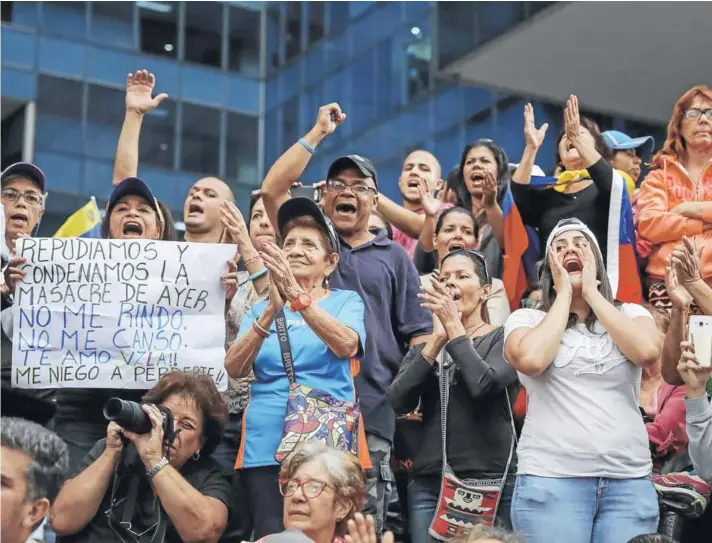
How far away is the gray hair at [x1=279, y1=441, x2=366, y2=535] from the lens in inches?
205

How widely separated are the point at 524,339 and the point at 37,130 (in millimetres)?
24668

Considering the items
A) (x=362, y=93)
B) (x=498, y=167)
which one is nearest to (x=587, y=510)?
(x=498, y=167)

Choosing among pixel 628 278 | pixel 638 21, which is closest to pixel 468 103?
pixel 638 21

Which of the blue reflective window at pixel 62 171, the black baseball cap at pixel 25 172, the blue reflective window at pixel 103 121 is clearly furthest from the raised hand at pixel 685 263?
the blue reflective window at pixel 103 121

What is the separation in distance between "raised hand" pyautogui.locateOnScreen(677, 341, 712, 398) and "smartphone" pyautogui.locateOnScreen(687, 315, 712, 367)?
0.13 ft

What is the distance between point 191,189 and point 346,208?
1111 millimetres

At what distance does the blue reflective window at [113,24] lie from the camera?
30000 millimetres

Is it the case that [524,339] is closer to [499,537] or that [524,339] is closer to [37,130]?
[499,537]

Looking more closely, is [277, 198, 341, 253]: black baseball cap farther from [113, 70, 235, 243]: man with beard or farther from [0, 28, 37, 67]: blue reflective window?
[0, 28, 37, 67]: blue reflective window

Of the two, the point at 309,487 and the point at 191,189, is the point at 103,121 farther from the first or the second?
the point at 309,487

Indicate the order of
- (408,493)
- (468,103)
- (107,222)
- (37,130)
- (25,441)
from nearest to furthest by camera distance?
(25,441) < (408,493) < (107,222) < (468,103) < (37,130)

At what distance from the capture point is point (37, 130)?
28.8 m

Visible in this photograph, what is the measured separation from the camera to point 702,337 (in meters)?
5.56

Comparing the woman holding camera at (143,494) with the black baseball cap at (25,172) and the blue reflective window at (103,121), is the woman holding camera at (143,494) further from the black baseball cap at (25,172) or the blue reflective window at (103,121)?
Result: the blue reflective window at (103,121)
